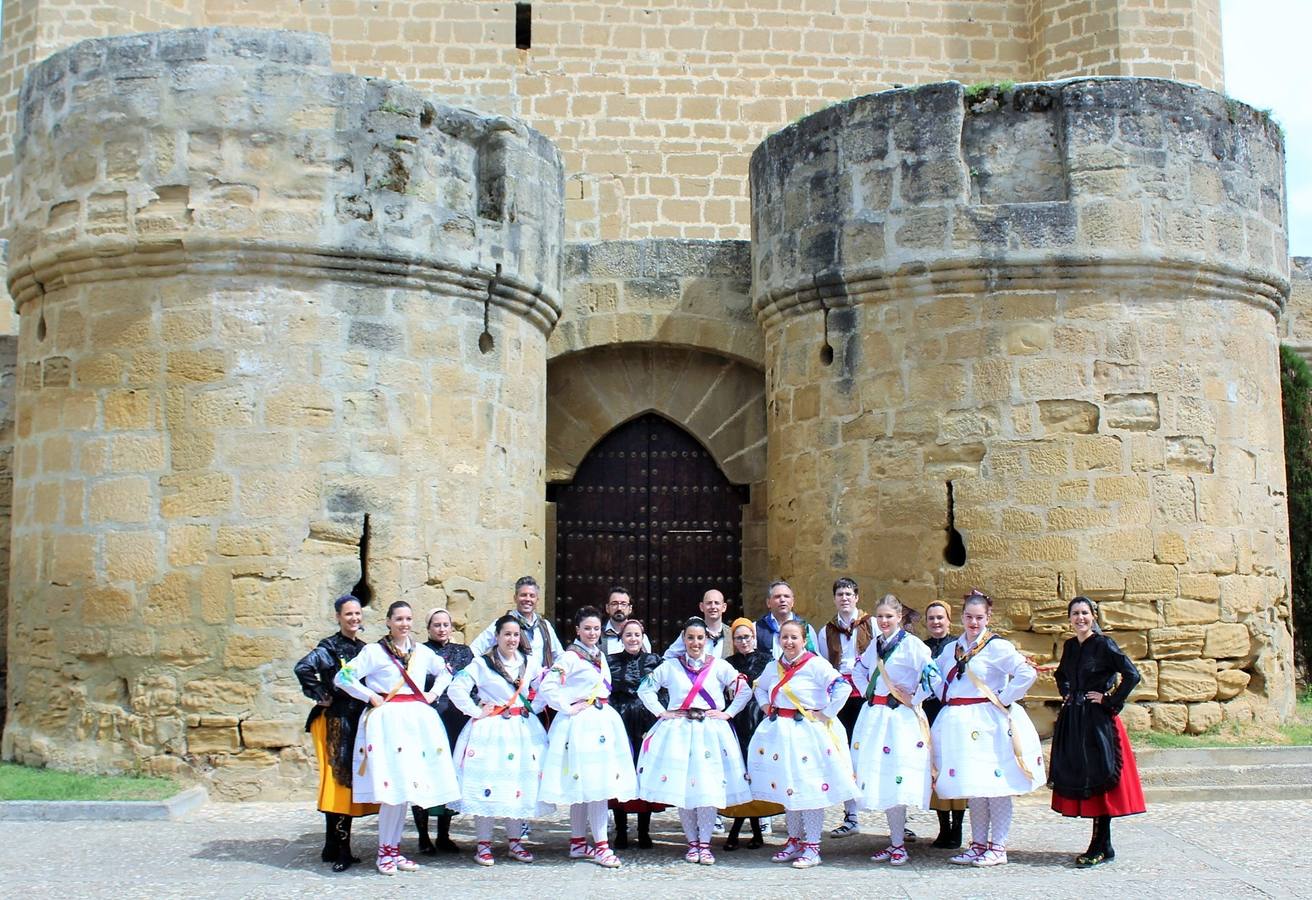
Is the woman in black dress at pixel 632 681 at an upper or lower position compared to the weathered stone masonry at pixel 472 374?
lower

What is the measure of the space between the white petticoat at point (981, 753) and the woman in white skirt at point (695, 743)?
0.96m

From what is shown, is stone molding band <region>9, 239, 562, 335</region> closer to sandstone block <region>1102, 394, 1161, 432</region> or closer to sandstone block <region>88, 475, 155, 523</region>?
sandstone block <region>88, 475, 155, 523</region>

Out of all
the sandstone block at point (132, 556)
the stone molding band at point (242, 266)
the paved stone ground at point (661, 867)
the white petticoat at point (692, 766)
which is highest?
the stone molding band at point (242, 266)

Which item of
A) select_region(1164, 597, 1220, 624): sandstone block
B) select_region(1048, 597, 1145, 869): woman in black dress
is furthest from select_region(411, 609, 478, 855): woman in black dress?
select_region(1164, 597, 1220, 624): sandstone block

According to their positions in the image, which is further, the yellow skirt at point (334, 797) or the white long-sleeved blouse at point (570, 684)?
Result: the white long-sleeved blouse at point (570, 684)

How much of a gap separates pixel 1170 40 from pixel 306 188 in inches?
402

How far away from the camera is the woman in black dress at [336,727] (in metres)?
6.99

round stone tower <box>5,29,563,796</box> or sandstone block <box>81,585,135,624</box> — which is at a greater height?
round stone tower <box>5,29,563,796</box>

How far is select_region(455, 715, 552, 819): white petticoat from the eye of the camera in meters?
7.07

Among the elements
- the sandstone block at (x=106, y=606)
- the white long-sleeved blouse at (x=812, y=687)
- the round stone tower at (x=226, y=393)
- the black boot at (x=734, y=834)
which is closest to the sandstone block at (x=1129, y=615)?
the white long-sleeved blouse at (x=812, y=687)

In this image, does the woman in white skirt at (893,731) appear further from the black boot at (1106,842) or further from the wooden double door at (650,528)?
the wooden double door at (650,528)

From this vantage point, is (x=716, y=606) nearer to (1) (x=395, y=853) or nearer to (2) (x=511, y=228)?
(1) (x=395, y=853)

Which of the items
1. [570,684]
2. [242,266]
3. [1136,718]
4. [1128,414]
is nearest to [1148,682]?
[1136,718]

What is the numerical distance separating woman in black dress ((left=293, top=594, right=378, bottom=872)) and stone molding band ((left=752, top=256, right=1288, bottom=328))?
13.0 ft
